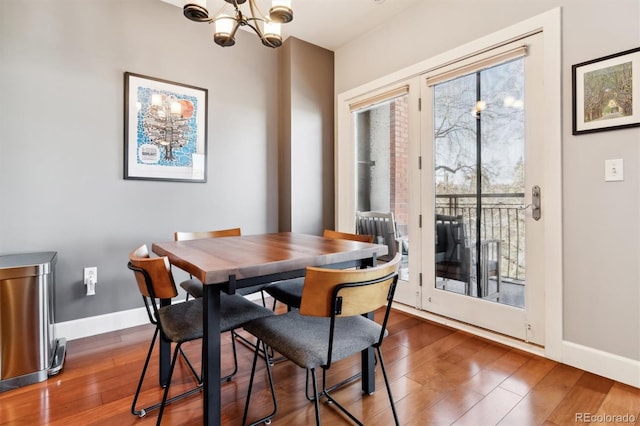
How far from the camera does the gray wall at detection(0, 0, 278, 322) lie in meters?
2.24

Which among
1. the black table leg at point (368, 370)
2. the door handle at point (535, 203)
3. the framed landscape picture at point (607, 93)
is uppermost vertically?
the framed landscape picture at point (607, 93)

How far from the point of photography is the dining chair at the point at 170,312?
4.35ft

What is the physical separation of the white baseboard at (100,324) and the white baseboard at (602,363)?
3.11 metres

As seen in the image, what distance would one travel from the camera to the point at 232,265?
4.17 ft

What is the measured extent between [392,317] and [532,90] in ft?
6.68

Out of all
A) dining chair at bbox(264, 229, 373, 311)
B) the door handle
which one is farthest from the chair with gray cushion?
the door handle

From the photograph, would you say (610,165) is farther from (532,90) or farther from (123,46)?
(123,46)

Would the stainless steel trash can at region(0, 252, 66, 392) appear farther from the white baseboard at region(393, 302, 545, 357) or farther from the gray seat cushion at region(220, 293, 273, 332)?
the white baseboard at region(393, 302, 545, 357)

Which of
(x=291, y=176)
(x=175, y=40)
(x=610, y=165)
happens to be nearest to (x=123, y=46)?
(x=175, y=40)

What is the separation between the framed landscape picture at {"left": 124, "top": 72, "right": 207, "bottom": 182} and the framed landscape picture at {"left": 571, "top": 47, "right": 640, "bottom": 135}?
9.32ft

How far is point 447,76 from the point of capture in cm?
264

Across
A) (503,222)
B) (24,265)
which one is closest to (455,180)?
(503,222)

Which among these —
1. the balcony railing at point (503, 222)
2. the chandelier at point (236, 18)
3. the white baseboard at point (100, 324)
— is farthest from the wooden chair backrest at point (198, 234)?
the balcony railing at point (503, 222)

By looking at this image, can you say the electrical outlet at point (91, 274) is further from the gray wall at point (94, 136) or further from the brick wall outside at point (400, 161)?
the brick wall outside at point (400, 161)
